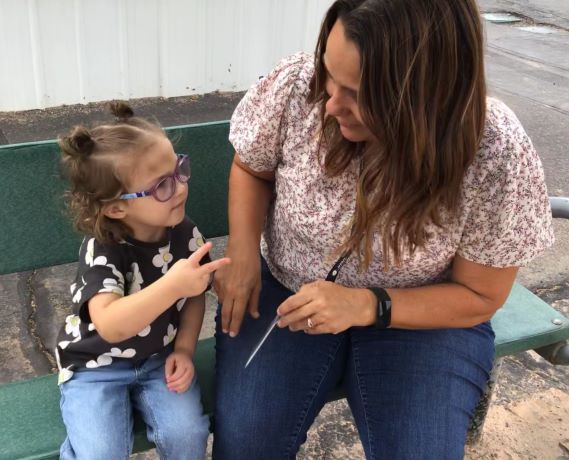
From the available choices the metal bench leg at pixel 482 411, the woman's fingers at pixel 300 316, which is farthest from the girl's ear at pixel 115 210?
the metal bench leg at pixel 482 411

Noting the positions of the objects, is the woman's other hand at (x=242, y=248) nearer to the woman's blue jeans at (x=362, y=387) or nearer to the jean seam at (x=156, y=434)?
the woman's blue jeans at (x=362, y=387)

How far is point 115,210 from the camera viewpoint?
61.1 inches

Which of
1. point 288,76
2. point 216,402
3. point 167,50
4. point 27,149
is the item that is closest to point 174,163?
point 288,76

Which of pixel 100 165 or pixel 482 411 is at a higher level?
pixel 100 165

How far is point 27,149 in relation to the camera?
1811 mm

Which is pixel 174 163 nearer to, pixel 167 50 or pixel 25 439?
pixel 25 439

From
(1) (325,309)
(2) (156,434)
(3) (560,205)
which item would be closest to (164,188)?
(1) (325,309)

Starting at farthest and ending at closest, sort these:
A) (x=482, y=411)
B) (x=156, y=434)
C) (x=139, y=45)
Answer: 1. (x=139, y=45)
2. (x=482, y=411)
3. (x=156, y=434)

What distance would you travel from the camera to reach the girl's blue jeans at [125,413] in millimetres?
1521

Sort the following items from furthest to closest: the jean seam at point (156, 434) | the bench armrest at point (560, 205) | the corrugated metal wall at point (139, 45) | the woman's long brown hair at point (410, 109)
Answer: the corrugated metal wall at point (139, 45), the bench armrest at point (560, 205), the jean seam at point (156, 434), the woman's long brown hair at point (410, 109)

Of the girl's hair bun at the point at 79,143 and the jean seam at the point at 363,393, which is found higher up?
the girl's hair bun at the point at 79,143

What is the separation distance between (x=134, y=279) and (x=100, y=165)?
284 millimetres

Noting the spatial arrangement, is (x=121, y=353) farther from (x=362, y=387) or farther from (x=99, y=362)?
(x=362, y=387)

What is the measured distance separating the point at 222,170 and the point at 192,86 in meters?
2.60
